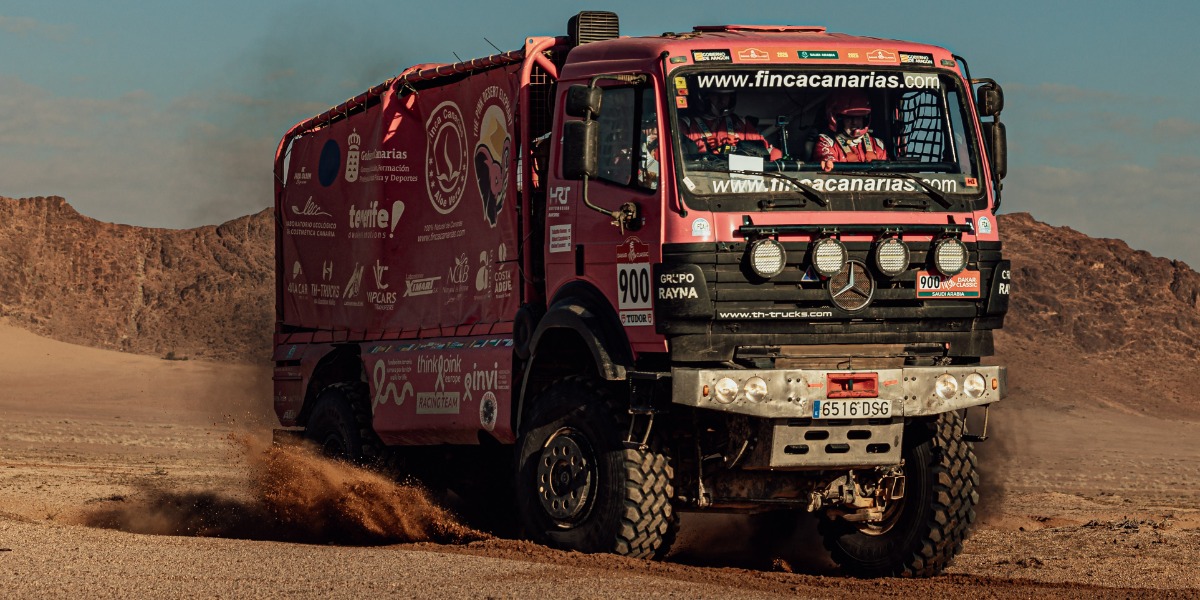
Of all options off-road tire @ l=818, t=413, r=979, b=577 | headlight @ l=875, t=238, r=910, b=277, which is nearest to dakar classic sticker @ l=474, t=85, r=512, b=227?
headlight @ l=875, t=238, r=910, b=277


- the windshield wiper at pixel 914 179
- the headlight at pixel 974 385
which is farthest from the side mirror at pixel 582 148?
the headlight at pixel 974 385

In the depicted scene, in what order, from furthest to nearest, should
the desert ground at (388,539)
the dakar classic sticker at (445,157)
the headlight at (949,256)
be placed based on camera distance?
the dakar classic sticker at (445,157) < the headlight at (949,256) < the desert ground at (388,539)

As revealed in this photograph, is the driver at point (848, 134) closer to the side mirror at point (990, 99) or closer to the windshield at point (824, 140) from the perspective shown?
the windshield at point (824, 140)

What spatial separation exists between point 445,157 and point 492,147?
3.26 feet

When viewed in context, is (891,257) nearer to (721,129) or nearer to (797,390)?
(797,390)

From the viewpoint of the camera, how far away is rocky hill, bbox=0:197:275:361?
72.7 metres

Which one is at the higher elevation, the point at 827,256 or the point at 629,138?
the point at 629,138

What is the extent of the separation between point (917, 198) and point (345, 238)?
639 centimetres

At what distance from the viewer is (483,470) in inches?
561

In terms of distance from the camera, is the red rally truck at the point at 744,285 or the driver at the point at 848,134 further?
the driver at the point at 848,134

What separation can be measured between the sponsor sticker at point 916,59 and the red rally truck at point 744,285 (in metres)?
0.03

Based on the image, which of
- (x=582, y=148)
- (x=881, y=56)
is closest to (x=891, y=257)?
(x=881, y=56)

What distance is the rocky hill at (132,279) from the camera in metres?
72.7

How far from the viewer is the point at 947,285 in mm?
10883
